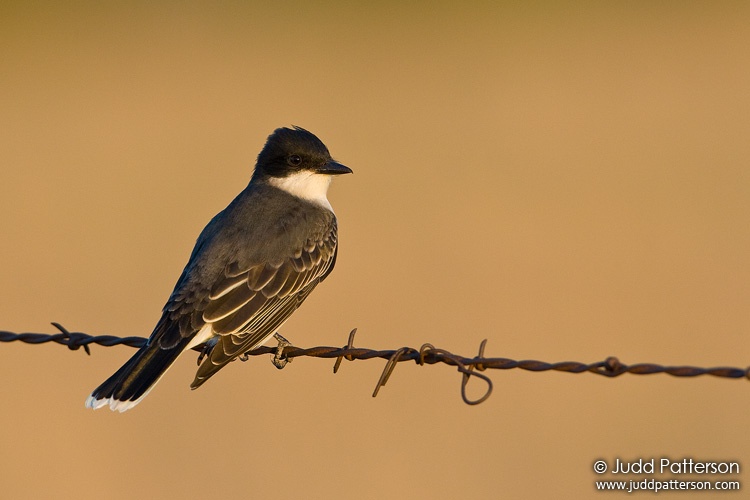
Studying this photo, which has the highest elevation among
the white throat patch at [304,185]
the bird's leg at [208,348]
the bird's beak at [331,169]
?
the bird's beak at [331,169]

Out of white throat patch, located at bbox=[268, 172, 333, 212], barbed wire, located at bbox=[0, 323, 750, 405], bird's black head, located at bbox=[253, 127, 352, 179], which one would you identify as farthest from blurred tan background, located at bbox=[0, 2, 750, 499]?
barbed wire, located at bbox=[0, 323, 750, 405]

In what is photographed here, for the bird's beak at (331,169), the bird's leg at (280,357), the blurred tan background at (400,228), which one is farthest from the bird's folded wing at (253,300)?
the blurred tan background at (400,228)

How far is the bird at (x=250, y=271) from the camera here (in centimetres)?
587

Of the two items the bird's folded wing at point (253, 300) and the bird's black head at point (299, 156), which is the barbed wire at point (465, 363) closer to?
the bird's folded wing at point (253, 300)

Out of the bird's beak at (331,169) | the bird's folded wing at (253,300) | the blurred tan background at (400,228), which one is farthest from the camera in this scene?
the blurred tan background at (400,228)

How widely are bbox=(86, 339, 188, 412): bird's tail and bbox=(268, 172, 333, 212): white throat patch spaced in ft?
5.91

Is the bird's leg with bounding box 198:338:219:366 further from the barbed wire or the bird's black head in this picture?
the bird's black head

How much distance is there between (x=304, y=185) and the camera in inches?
291

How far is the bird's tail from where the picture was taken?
225 inches

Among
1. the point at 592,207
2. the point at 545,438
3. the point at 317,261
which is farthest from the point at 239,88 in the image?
the point at 317,261

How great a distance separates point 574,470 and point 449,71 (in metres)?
9.95

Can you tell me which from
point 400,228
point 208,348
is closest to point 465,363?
point 208,348

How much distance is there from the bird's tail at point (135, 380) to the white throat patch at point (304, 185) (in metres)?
1.80

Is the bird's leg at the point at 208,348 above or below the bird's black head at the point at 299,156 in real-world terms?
below
